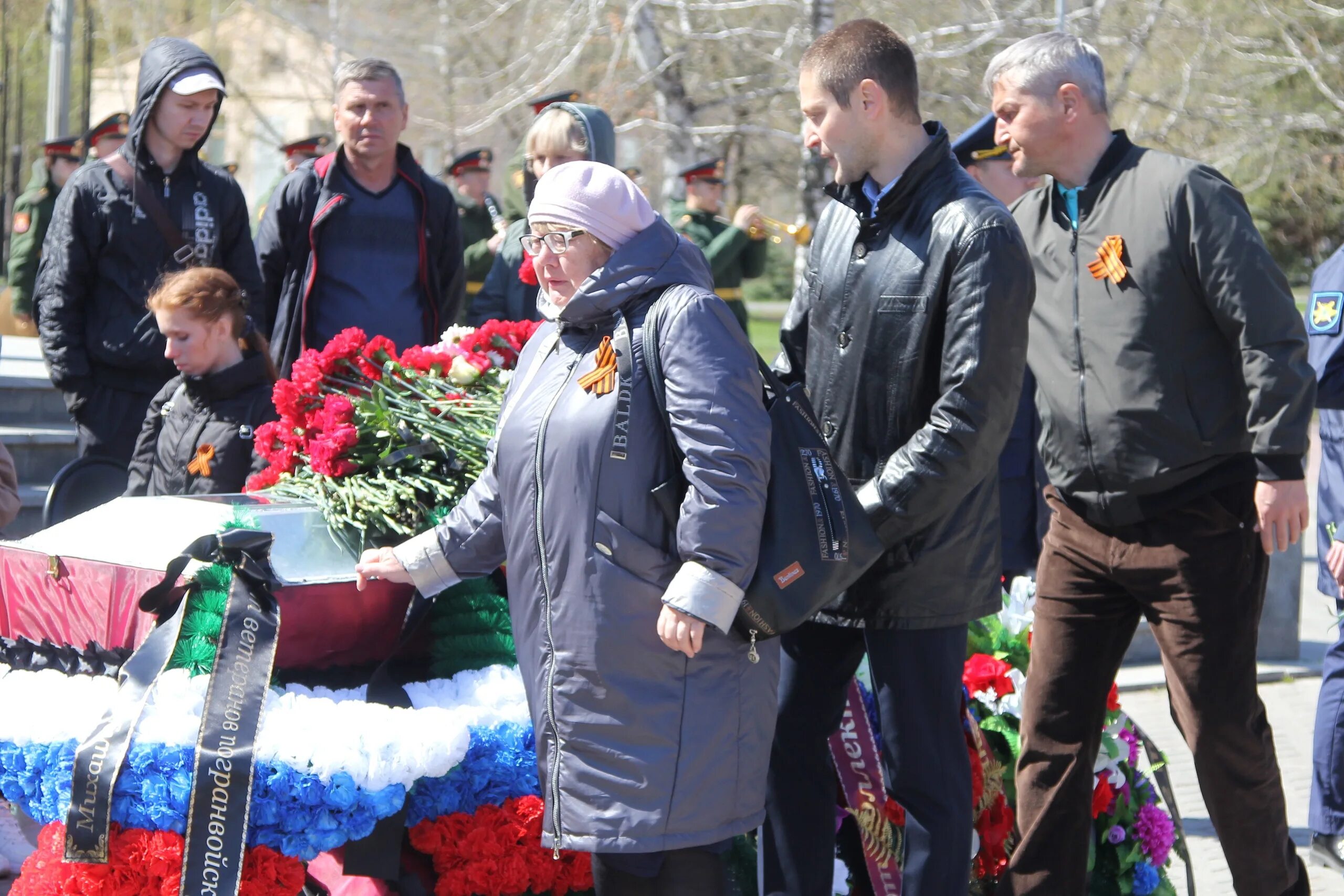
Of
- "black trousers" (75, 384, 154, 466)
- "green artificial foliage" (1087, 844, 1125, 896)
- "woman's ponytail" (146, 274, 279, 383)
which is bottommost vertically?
"green artificial foliage" (1087, 844, 1125, 896)

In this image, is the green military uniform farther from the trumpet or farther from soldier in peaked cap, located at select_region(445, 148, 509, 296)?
the trumpet

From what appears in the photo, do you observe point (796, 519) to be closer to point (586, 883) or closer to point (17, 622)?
point (586, 883)

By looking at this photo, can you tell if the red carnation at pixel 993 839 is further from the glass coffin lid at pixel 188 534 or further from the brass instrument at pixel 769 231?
the brass instrument at pixel 769 231

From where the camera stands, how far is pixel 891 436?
126 inches

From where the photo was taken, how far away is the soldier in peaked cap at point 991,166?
14.8 ft

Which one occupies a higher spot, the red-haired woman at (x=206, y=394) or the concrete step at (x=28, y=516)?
the red-haired woman at (x=206, y=394)

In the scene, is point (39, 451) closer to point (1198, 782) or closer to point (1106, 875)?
point (1106, 875)

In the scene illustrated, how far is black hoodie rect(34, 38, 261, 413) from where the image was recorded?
5277mm

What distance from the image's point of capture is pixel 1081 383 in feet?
11.7

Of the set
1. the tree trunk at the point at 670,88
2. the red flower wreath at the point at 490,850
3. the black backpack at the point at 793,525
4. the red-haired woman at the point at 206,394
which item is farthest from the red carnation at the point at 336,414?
the tree trunk at the point at 670,88

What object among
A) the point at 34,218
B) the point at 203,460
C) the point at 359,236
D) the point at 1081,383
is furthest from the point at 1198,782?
the point at 34,218

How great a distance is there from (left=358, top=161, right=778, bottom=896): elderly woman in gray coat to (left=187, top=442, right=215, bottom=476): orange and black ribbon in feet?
5.03

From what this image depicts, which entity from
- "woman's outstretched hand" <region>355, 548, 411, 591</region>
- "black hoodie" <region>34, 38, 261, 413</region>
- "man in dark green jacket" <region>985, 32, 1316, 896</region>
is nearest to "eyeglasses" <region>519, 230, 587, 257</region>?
"woman's outstretched hand" <region>355, 548, 411, 591</region>

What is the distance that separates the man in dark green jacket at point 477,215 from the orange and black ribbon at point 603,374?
4817mm
